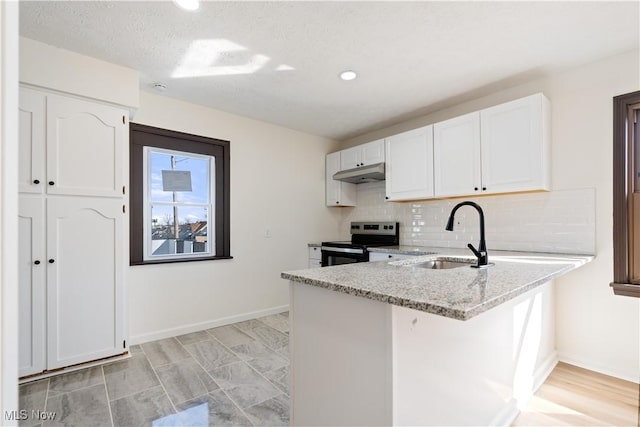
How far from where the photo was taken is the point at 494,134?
2.64 meters

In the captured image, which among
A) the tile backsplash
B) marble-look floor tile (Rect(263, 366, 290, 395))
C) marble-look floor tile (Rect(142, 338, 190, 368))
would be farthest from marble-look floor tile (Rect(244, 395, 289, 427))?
the tile backsplash

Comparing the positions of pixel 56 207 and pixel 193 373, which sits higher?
pixel 56 207

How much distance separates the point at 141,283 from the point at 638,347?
13.1 feet

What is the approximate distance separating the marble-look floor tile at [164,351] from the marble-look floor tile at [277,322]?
0.94 meters

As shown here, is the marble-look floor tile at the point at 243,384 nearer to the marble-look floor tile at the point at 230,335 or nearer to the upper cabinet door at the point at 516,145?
the marble-look floor tile at the point at 230,335

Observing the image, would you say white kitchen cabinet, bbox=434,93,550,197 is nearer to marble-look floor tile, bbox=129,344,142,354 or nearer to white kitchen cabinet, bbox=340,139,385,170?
white kitchen cabinet, bbox=340,139,385,170

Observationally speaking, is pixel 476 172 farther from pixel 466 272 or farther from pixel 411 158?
pixel 466 272

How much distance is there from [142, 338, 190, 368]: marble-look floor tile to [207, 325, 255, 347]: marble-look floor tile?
35 centimetres

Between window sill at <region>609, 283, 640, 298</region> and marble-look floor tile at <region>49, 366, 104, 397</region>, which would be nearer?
marble-look floor tile at <region>49, 366, 104, 397</region>

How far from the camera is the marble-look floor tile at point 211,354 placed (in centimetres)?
243

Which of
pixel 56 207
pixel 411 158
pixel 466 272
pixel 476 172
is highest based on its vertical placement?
pixel 411 158

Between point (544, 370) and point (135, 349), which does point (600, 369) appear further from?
point (135, 349)

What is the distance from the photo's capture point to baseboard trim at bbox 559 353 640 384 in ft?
7.18

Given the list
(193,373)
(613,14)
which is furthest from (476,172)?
(193,373)
